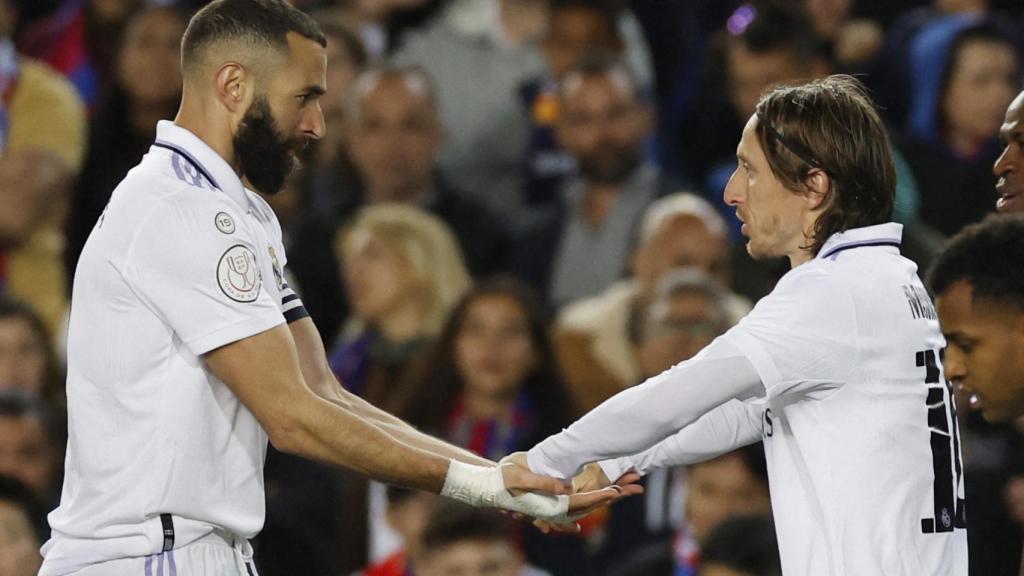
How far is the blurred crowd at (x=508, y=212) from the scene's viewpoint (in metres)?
7.31

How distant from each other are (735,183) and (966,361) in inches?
35.8

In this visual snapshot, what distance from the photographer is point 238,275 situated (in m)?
4.43

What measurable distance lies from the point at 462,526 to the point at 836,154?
113 inches

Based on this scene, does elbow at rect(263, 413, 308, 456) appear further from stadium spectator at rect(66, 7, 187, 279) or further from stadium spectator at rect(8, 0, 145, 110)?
stadium spectator at rect(8, 0, 145, 110)

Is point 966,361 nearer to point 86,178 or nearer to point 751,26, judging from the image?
point 751,26

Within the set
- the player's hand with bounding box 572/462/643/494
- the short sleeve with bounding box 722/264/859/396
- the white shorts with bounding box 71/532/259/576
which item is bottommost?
the white shorts with bounding box 71/532/259/576

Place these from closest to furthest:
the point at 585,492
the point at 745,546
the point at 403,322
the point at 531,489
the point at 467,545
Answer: the point at 531,489
the point at 585,492
the point at 745,546
the point at 467,545
the point at 403,322

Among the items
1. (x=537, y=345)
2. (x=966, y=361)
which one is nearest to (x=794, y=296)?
(x=966, y=361)

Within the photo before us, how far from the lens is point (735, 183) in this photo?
15.1ft

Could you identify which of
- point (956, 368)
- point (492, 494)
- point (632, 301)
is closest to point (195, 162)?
point (492, 494)

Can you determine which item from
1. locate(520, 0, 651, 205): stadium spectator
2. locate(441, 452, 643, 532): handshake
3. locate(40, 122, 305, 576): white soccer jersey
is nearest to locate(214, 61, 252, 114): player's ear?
locate(40, 122, 305, 576): white soccer jersey

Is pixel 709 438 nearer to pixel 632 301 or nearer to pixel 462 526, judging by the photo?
pixel 462 526

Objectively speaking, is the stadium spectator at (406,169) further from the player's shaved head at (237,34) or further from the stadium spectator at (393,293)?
the player's shaved head at (237,34)

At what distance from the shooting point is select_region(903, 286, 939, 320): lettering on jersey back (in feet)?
14.2
